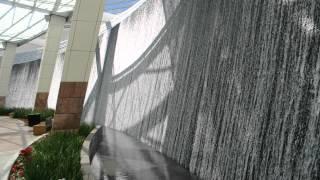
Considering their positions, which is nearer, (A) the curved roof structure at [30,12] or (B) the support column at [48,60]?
(B) the support column at [48,60]

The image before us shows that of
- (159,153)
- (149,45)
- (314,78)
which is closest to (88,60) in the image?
(149,45)

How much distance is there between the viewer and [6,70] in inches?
1326

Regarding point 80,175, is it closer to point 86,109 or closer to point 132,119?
point 132,119

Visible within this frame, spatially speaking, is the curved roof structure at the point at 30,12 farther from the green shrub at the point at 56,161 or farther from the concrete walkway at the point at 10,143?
the green shrub at the point at 56,161

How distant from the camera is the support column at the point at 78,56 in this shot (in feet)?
44.3

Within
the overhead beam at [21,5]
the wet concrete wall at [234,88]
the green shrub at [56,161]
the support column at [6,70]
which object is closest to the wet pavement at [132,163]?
the wet concrete wall at [234,88]

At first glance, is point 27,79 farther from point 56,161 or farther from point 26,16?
point 56,161

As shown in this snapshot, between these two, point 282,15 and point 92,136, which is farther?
point 92,136

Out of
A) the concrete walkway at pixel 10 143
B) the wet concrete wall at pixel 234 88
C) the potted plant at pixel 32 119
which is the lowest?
the concrete walkway at pixel 10 143

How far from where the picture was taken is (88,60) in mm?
13797

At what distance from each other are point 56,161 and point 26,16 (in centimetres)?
2221

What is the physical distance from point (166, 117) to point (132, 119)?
3860mm

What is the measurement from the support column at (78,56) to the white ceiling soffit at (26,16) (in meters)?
10.4

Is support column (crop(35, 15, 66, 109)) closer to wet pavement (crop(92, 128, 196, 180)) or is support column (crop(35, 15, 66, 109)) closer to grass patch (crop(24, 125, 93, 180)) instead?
wet pavement (crop(92, 128, 196, 180))
